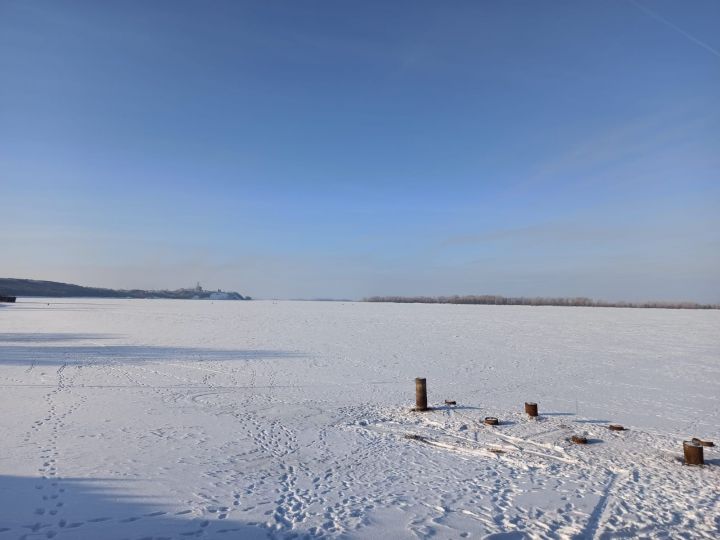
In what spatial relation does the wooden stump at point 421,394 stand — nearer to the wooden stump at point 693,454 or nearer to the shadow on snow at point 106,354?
the wooden stump at point 693,454

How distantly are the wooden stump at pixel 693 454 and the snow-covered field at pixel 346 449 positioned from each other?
23cm

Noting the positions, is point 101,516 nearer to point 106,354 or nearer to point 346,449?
point 346,449

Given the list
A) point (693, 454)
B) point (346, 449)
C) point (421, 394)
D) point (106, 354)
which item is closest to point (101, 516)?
point (346, 449)

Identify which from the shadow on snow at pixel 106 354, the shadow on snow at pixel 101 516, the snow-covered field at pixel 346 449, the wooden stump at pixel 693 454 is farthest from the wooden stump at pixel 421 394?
the shadow on snow at pixel 106 354

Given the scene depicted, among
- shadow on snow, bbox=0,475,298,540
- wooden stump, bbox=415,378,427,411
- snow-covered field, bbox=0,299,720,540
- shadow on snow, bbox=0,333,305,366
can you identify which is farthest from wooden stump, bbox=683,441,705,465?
shadow on snow, bbox=0,333,305,366

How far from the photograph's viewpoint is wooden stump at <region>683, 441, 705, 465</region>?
6043mm

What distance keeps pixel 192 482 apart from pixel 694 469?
18.7 ft

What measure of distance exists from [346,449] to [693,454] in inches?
166

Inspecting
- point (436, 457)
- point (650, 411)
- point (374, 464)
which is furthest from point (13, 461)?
point (650, 411)

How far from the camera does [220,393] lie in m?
9.92

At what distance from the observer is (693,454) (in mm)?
6074

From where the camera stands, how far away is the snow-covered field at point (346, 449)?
15.1ft

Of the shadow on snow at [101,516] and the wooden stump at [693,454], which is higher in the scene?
the wooden stump at [693,454]

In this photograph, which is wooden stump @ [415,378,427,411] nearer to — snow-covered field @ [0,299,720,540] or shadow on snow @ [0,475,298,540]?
snow-covered field @ [0,299,720,540]
